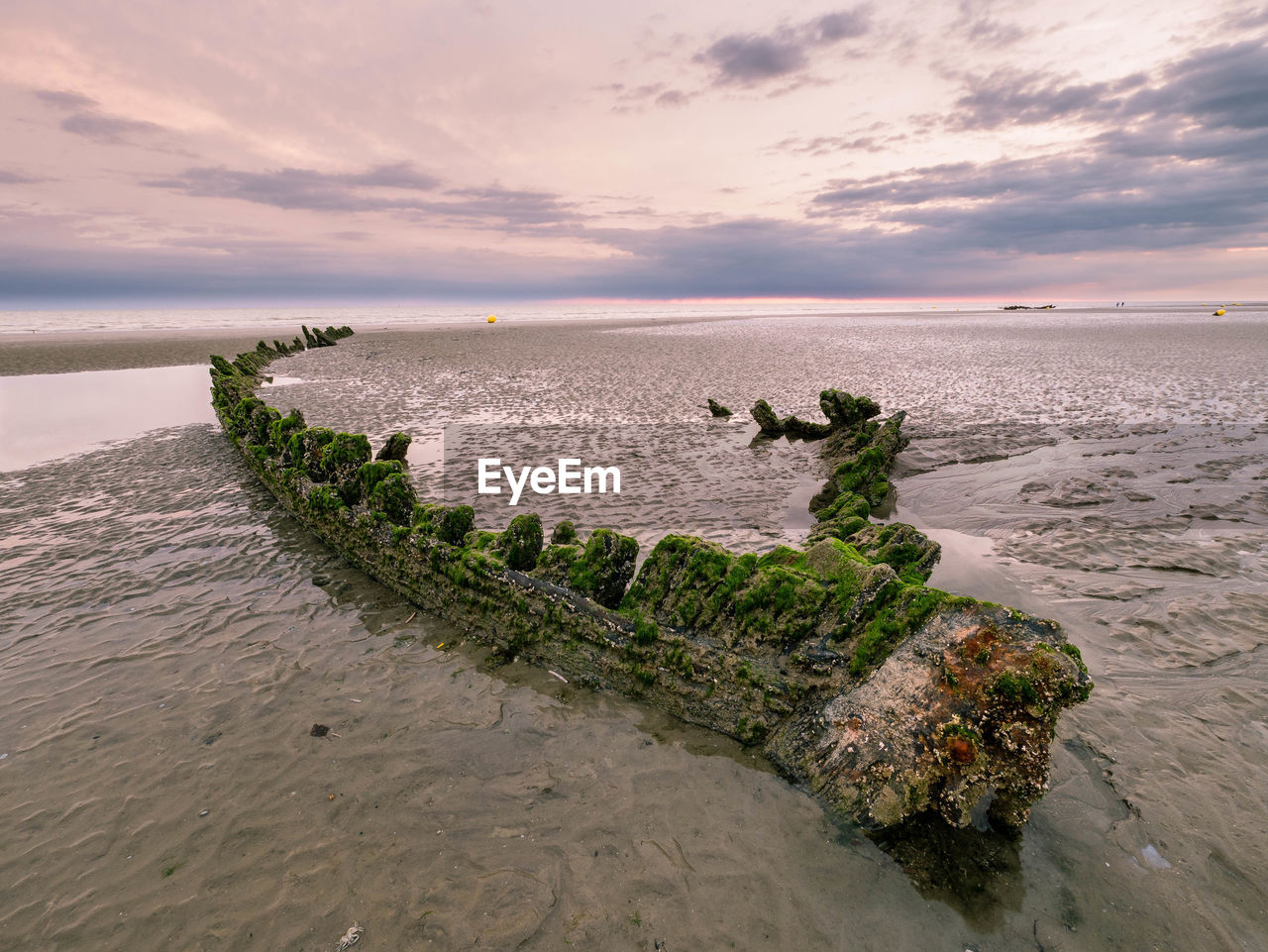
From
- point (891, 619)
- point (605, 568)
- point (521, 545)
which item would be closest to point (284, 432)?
point (521, 545)

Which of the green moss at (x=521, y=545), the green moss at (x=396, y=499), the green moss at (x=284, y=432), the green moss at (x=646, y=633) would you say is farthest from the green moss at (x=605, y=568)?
the green moss at (x=284, y=432)

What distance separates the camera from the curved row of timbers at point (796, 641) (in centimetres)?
393

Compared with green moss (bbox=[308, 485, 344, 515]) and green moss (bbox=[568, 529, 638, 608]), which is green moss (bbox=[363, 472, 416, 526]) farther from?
green moss (bbox=[568, 529, 638, 608])

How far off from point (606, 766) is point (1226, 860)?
4.46 meters

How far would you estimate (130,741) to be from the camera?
5.35 metres

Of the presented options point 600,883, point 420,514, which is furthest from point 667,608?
point 420,514

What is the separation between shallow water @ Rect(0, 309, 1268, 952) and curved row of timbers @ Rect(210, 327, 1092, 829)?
361 mm

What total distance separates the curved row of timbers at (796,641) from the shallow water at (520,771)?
0.36 metres

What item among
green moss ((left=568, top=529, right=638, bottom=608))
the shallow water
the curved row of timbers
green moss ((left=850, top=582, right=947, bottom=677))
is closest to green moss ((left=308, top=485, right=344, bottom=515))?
the curved row of timbers

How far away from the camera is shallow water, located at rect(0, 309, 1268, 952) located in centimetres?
374

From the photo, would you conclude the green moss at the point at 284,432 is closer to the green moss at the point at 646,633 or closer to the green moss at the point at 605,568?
→ the green moss at the point at 605,568

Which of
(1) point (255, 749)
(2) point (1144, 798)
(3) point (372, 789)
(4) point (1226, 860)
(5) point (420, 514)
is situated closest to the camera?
(4) point (1226, 860)

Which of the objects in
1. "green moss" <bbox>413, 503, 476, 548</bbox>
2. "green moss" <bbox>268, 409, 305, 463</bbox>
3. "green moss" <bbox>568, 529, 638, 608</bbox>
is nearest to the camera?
"green moss" <bbox>568, 529, 638, 608</bbox>

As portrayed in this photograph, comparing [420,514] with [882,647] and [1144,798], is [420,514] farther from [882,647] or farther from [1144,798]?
[1144,798]
